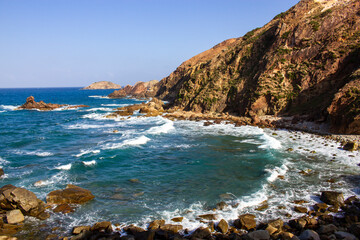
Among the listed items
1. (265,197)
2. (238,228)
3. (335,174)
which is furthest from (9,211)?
(335,174)

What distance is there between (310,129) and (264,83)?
16000mm

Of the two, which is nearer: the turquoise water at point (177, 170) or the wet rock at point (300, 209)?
the wet rock at point (300, 209)

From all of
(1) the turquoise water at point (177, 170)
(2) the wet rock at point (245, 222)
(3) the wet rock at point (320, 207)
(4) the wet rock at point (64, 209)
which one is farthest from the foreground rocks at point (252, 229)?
(4) the wet rock at point (64, 209)

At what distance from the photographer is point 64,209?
1661cm

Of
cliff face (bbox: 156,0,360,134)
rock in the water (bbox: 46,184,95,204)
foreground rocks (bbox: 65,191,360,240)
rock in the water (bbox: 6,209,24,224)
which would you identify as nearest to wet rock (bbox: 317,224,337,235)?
foreground rocks (bbox: 65,191,360,240)

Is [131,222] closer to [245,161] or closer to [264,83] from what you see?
[245,161]

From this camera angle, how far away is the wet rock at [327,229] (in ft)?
41.8

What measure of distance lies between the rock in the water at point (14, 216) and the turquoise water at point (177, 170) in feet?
6.16

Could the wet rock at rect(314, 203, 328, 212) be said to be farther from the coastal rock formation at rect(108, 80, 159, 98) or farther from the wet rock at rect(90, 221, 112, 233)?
the coastal rock formation at rect(108, 80, 159, 98)

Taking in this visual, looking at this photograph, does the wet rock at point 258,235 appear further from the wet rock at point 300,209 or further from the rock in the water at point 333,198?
the rock in the water at point 333,198

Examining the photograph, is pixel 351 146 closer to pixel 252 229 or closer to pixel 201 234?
pixel 252 229

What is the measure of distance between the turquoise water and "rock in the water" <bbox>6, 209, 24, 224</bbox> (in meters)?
1.88

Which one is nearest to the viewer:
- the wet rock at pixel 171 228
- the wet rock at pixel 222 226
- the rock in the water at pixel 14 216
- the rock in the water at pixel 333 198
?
the wet rock at pixel 222 226

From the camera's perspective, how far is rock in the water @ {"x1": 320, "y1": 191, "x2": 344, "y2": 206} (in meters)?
15.9
